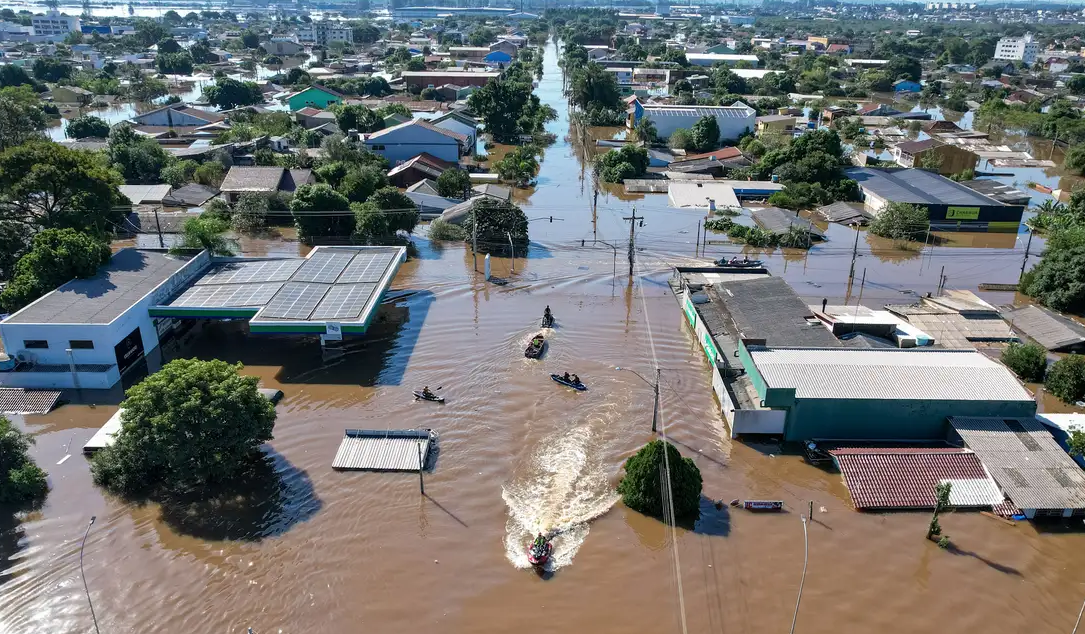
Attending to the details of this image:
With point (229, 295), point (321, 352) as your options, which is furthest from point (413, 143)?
point (321, 352)

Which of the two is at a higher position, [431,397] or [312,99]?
[312,99]

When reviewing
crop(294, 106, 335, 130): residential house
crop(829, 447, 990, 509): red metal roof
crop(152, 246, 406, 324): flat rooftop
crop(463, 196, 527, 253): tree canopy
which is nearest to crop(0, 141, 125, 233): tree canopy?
crop(152, 246, 406, 324): flat rooftop

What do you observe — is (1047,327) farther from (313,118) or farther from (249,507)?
(313,118)

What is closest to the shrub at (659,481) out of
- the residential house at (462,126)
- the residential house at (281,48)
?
the residential house at (462,126)

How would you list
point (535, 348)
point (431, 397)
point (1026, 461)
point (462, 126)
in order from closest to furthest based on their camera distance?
1. point (1026, 461)
2. point (431, 397)
3. point (535, 348)
4. point (462, 126)

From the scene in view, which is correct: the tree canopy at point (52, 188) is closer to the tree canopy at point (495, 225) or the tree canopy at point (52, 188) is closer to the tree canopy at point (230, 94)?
the tree canopy at point (495, 225)
